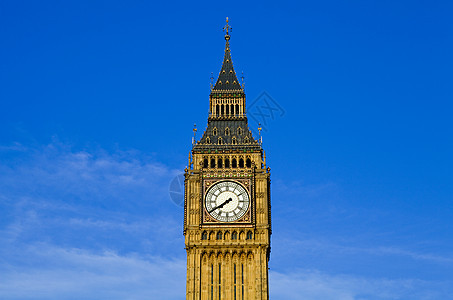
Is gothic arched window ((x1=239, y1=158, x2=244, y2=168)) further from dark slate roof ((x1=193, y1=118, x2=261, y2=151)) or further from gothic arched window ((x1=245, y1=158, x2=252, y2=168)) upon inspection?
dark slate roof ((x1=193, y1=118, x2=261, y2=151))

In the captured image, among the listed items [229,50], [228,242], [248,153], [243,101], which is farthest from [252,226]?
[229,50]

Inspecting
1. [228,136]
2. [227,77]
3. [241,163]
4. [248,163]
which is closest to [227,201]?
[241,163]

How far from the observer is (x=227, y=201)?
93750 millimetres

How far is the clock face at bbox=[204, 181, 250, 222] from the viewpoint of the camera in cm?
9306

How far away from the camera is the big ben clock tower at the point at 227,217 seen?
297ft

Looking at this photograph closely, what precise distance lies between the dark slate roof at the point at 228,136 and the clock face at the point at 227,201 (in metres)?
4.79

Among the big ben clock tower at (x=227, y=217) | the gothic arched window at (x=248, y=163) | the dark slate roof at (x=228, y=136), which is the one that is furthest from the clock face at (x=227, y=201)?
the dark slate roof at (x=228, y=136)

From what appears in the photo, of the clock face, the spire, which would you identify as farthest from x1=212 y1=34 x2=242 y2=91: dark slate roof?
the clock face

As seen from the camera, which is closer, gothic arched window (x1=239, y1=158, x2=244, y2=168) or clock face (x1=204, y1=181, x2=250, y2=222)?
clock face (x1=204, y1=181, x2=250, y2=222)

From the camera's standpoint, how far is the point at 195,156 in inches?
3794

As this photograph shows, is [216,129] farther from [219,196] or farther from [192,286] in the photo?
[192,286]

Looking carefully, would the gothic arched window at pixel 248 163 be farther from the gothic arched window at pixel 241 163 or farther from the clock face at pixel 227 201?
the clock face at pixel 227 201

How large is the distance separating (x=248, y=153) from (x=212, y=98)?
9189 mm

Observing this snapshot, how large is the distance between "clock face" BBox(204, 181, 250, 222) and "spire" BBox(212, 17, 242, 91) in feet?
43.9
